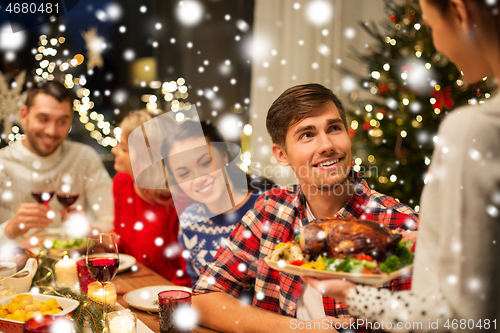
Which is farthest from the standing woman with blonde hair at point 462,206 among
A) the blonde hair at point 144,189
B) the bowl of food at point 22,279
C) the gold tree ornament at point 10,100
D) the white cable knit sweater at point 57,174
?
the gold tree ornament at point 10,100

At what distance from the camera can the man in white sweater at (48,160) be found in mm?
2441

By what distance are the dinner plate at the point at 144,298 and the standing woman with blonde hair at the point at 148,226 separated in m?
0.87

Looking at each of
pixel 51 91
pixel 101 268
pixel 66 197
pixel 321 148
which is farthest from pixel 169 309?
pixel 51 91

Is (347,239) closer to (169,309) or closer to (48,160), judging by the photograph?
(169,309)

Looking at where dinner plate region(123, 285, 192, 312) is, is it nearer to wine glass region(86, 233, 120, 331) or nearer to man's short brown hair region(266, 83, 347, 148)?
wine glass region(86, 233, 120, 331)

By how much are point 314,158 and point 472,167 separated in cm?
78

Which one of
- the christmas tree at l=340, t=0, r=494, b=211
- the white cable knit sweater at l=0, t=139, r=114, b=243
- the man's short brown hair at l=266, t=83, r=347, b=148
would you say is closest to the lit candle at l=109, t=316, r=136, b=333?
the man's short brown hair at l=266, t=83, r=347, b=148

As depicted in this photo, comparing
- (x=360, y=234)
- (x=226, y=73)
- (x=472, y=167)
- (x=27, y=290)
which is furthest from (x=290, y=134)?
(x=226, y=73)

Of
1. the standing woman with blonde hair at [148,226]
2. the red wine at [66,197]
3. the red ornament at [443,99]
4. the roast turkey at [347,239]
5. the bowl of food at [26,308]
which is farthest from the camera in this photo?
the standing woman with blonde hair at [148,226]

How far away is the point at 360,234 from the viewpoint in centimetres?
82

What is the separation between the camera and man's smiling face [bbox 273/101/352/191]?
50.1 inches

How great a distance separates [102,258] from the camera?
106 cm

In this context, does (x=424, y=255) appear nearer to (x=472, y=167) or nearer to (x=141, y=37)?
(x=472, y=167)

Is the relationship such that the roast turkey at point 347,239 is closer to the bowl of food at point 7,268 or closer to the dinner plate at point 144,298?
the dinner plate at point 144,298
